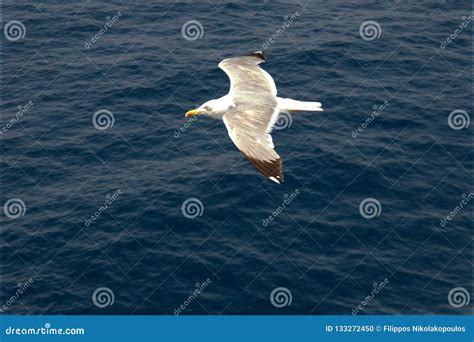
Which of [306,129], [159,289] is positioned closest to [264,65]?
[306,129]

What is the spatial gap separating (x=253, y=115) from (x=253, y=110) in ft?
2.06

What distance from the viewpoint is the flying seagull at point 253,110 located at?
2992 cm

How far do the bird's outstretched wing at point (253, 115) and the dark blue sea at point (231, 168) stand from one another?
14719 mm

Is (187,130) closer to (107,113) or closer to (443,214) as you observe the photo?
(107,113)

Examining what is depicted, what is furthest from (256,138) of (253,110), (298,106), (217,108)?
(217,108)

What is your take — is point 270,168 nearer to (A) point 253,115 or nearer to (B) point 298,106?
(A) point 253,115

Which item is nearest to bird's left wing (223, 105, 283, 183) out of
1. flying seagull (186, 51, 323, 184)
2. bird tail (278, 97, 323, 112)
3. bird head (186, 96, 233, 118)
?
flying seagull (186, 51, 323, 184)

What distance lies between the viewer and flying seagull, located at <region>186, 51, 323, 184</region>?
98.2ft

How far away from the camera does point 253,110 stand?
1378 inches

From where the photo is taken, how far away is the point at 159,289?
48.5m

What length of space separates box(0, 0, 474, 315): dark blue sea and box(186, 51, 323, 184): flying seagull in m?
14.8

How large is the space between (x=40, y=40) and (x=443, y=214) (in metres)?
43.5

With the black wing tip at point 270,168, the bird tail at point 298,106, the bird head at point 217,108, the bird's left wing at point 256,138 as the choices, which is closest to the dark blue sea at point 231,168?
the bird head at point 217,108

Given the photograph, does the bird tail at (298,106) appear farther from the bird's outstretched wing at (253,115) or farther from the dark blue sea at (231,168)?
the dark blue sea at (231,168)
